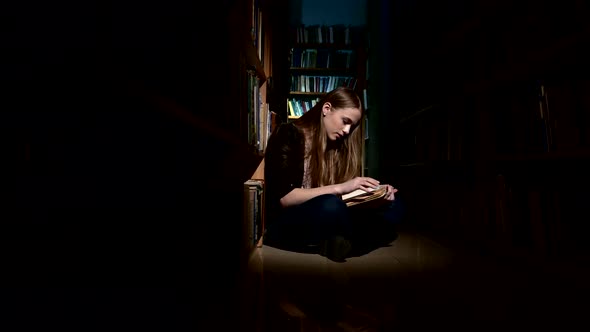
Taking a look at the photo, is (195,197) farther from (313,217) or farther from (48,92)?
(313,217)

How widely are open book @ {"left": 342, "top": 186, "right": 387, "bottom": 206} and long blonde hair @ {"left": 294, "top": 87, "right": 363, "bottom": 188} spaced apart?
0.87 feet

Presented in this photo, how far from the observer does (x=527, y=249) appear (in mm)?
1471

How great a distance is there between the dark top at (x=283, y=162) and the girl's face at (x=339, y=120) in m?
0.15

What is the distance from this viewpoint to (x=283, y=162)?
1643 millimetres

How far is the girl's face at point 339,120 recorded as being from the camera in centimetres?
174

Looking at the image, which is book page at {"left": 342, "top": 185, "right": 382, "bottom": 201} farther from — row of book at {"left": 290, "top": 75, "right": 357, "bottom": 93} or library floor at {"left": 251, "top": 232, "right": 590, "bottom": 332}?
row of book at {"left": 290, "top": 75, "right": 357, "bottom": 93}

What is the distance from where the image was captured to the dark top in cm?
164

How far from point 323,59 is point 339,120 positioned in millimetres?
2302

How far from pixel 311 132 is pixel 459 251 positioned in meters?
0.87

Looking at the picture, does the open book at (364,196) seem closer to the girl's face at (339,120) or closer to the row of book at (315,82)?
the girl's face at (339,120)

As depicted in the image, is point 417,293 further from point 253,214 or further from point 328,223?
point 253,214

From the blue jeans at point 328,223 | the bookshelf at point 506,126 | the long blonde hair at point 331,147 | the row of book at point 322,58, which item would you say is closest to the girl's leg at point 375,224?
the blue jeans at point 328,223

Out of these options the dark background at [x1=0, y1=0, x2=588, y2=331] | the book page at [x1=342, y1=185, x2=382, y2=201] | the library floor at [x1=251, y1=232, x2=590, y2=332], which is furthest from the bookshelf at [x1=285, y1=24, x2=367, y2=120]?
the dark background at [x1=0, y1=0, x2=588, y2=331]

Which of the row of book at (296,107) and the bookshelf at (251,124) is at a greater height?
the row of book at (296,107)
